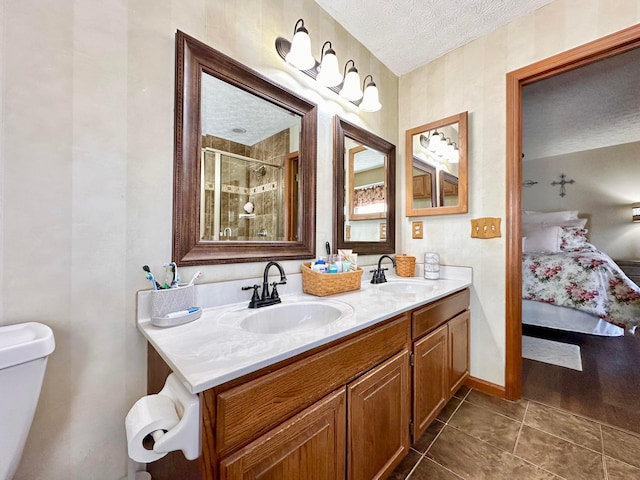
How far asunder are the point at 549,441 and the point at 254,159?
1996 mm

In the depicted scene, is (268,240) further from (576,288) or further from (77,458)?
(576,288)

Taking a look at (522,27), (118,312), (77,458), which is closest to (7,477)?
(77,458)

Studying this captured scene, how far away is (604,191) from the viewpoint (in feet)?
12.9

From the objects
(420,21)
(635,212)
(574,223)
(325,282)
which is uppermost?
(420,21)

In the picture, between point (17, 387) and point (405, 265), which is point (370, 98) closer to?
point (405, 265)

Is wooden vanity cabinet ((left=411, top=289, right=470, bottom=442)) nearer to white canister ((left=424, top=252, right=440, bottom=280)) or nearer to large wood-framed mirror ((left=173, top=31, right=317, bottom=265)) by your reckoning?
white canister ((left=424, top=252, right=440, bottom=280))

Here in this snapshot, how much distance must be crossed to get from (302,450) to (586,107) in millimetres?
3971

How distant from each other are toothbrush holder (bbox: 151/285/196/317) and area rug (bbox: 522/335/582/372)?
269 cm

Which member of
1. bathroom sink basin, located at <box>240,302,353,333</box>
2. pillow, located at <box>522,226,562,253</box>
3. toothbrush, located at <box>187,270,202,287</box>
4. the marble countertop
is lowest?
bathroom sink basin, located at <box>240,302,353,333</box>

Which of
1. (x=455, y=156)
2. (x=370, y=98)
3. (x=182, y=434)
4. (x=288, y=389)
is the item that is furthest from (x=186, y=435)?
(x=455, y=156)

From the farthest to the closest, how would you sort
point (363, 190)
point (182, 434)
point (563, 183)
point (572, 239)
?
1. point (563, 183)
2. point (572, 239)
3. point (363, 190)
4. point (182, 434)

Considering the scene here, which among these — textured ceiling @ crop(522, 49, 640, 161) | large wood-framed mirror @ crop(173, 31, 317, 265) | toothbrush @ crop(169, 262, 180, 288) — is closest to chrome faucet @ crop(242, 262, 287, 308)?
large wood-framed mirror @ crop(173, 31, 317, 265)

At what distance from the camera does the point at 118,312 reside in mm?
859

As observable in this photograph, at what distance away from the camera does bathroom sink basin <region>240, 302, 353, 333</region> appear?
1.03 metres
